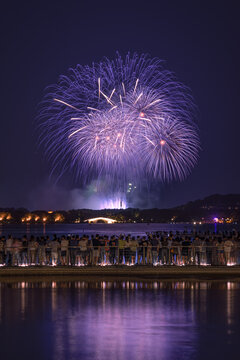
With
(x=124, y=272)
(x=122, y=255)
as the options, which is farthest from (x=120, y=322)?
(x=122, y=255)

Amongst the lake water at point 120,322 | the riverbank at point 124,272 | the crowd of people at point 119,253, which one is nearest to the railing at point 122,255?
the crowd of people at point 119,253

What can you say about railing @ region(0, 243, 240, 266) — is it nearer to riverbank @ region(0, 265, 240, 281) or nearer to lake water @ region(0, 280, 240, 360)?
riverbank @ region(0, 265, 240, 281)

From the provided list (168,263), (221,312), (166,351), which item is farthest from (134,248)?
(166,351)

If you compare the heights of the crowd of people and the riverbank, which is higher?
the crowd of people

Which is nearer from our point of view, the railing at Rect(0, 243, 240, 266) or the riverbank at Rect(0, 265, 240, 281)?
the riverbank at Rect(0, 265, 240, 281)

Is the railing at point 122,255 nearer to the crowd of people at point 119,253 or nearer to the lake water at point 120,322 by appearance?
the crowd of people at point 119,253

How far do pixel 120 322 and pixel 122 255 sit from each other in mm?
14947

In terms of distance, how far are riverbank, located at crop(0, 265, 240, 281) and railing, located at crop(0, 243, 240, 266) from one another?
3.38ft

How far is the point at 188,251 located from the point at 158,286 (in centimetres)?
661

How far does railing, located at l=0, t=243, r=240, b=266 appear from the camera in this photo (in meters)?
30.0

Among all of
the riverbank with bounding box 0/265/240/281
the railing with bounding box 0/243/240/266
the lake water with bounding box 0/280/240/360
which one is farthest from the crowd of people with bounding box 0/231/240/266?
the lake water with bounding box 0/280/240/360

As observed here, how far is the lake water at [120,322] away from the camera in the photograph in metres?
12.2

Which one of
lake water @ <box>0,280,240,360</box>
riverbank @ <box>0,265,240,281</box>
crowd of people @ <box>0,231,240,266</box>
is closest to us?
lake water @ <box>0,280,240,360</box>

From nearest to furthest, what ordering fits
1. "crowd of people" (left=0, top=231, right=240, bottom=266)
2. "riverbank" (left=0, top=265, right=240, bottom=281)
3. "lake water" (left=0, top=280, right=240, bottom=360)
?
"lake water" (left=0, top=280, right=240, bottom=360) < "riverbank" (left=0, top=265, right=240, bottom=281) < "crowd of people" (left=0, top=231, right=240, bottom=266)
